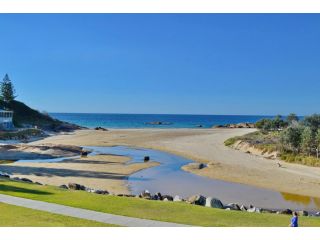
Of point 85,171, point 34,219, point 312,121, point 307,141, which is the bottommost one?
point 85,171

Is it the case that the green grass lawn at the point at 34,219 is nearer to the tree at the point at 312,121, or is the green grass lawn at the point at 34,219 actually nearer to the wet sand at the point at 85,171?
the wet sand at the point at 85,171

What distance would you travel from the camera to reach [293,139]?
174 feet

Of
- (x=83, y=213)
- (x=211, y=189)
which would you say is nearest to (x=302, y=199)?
(x=211, y=189)

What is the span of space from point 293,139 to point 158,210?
124 ft

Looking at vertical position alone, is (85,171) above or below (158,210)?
below

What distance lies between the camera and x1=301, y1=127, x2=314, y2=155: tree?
4955cm

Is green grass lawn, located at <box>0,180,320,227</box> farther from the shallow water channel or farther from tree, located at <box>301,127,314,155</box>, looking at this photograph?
tree, located at <box>301,127,314,155</box>

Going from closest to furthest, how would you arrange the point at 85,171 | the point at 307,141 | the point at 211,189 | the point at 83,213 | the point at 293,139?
1. the point at 83,213
2. the point at 211,189
3. the point at 85,171
4. the point at 307,141
5. the point at 293,139

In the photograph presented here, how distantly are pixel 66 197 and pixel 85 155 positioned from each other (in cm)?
3044

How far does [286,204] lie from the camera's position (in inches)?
1089

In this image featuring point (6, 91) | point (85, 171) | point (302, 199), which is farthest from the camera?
point (6, 91)

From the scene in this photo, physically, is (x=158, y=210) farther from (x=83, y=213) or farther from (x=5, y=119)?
(x=5, y=119)

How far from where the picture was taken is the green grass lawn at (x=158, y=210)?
17828 millimetres
